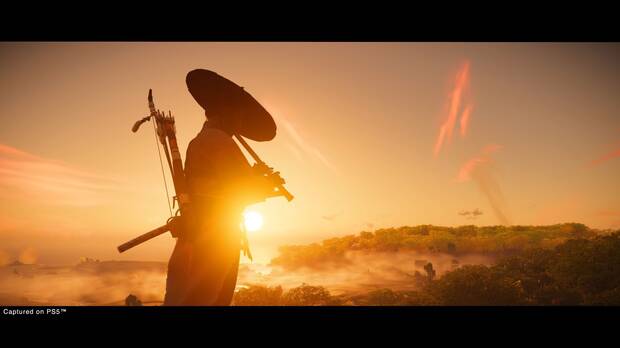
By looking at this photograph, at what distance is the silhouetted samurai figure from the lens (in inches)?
125

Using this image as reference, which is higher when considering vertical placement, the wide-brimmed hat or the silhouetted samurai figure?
the wide-brimmed hat

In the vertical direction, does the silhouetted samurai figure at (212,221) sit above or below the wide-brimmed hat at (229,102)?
below

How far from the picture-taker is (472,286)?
500 inches

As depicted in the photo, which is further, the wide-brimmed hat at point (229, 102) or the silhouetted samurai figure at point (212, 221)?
the wide-brimmed hat at point (229, 102)

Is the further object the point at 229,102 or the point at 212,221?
the point at 229,102

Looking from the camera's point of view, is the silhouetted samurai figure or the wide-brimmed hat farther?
the wide-brimmed hat

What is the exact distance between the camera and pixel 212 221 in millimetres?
3291

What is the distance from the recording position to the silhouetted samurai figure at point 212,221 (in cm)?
317

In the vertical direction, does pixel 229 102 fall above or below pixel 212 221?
above
